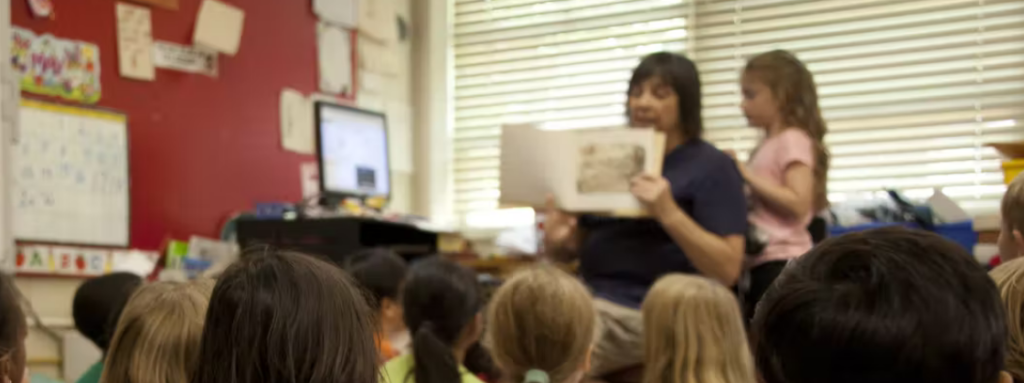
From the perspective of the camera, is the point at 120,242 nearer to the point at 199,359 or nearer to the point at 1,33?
the point at 1,33

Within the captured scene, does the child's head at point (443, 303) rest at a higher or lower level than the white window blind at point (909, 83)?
lower

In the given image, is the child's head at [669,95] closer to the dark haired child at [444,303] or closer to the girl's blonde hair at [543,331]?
the dark haired child at [444,303]

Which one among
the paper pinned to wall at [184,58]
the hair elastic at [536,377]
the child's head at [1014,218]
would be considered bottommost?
the hair elastic at [536,377]

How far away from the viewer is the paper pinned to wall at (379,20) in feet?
13.4

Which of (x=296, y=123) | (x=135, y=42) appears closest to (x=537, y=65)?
(x=296, y=123)

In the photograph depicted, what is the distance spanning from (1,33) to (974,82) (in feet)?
9.13

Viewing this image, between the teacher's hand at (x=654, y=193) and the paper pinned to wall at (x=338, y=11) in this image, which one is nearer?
the teacher's hand at (x=654, y=193)

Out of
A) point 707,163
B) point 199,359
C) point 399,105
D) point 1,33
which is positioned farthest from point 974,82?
point 199,359

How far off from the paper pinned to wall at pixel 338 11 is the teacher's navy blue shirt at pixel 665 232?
188 centimetres

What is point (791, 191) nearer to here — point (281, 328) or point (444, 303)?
point (444, 303)

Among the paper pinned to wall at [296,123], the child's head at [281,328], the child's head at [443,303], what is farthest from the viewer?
the paper pinned to wall at [296,123]

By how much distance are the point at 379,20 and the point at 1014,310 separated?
10.8 ft

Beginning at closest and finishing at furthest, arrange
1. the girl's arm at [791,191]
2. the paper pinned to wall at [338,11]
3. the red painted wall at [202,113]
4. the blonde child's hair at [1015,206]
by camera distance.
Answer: the blonde child's hair at [1015,206], the girl's arm at [791,191], the red painted wall at [202,113], the paper pinned to wall at [338,11]

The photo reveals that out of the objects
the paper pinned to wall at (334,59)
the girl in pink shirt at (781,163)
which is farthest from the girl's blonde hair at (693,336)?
→ the paper pinned to wall at (334,59)
